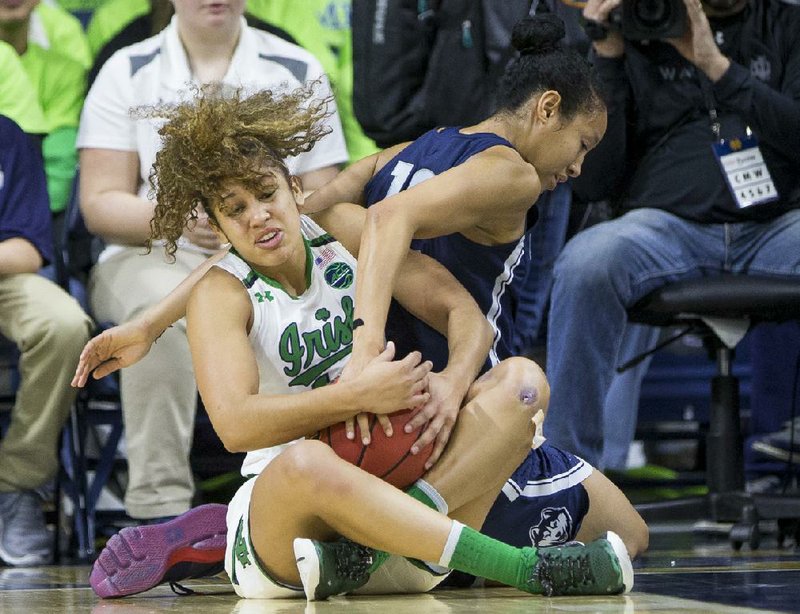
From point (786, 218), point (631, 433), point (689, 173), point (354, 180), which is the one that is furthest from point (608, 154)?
point (354, 180)

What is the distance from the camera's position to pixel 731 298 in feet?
11.7

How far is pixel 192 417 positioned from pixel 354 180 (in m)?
1.14

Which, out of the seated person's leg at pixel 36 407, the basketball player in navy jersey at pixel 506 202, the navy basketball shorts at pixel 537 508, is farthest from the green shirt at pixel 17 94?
the navy basketball shorts at pixel 537 508

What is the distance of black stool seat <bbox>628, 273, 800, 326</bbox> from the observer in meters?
3.57

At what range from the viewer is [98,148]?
4051 mm

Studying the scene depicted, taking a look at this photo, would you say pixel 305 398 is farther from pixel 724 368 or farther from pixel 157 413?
pixel 724 368

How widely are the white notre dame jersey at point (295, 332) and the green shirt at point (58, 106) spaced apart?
1.90 meters

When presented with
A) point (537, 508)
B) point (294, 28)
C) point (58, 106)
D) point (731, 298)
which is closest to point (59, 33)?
point (58, 106)

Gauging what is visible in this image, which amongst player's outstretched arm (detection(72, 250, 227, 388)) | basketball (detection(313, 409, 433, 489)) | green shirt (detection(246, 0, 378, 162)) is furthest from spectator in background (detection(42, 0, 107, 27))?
basketball (detection(313, 409, 433, 489))

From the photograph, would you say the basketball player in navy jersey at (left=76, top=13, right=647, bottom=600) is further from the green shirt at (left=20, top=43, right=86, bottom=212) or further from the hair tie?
the green shirt at (left=20, top=43, right=86, bottom=212)

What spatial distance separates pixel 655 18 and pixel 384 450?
1830 mm

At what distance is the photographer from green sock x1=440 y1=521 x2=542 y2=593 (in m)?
1.31

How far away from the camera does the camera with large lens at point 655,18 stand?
12.2ft

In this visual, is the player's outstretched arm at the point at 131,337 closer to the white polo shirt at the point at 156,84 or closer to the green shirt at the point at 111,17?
the white polo shirt at the point at 156,84
